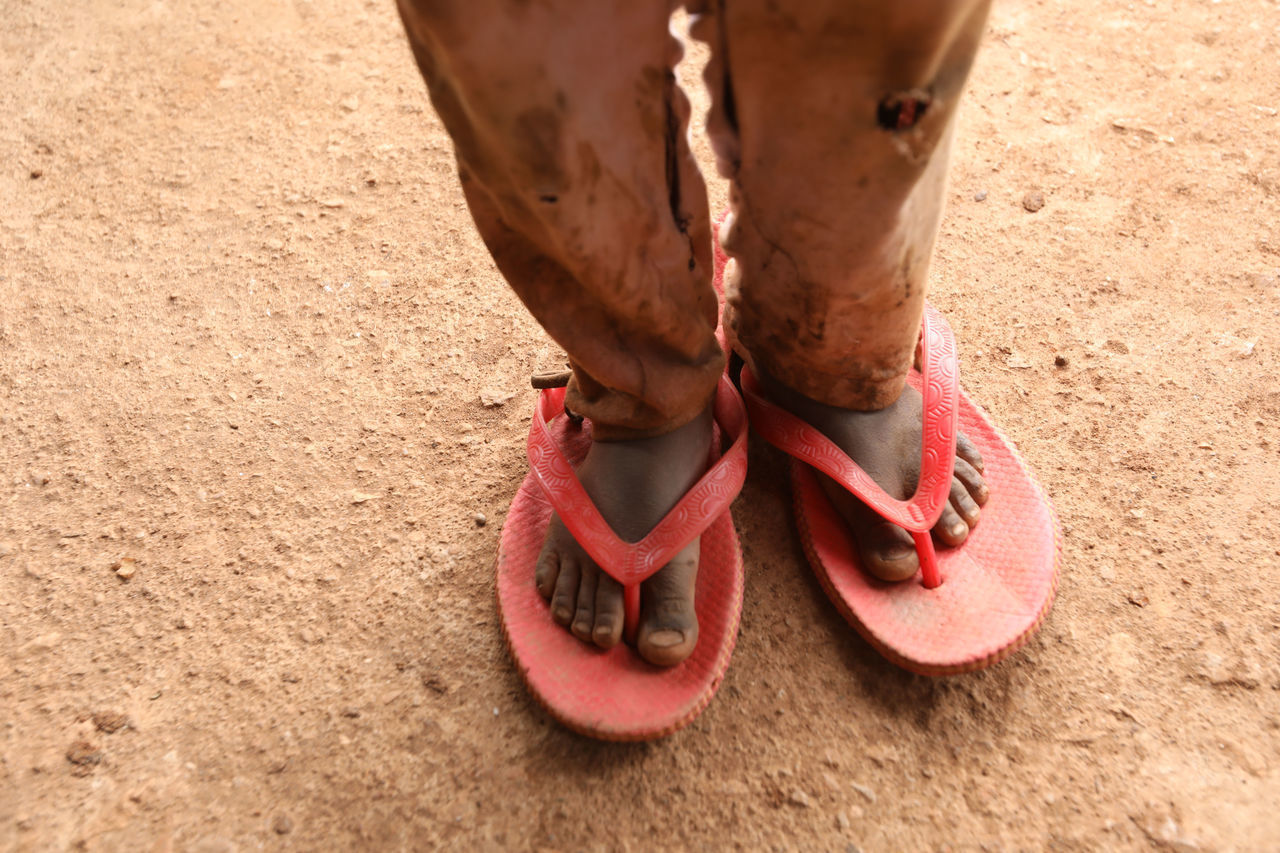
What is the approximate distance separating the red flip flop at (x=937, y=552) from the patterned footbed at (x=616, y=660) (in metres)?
0.12

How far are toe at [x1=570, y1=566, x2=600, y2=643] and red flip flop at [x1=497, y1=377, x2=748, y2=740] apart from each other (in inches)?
0.8

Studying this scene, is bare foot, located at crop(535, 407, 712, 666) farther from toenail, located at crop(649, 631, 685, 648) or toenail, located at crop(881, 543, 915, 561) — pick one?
toenail, located at crop(881, 543, 915, 561)

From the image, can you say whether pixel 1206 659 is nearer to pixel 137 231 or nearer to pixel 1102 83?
pixel 1102 83

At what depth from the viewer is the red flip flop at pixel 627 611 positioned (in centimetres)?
92

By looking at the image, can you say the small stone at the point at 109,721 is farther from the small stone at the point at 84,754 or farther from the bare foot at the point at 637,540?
the bare foot at the point at 637,540

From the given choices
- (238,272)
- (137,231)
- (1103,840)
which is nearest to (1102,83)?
(1103,840)

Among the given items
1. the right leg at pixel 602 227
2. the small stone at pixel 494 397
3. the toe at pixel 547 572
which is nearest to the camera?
the right leg at pixel 602 227

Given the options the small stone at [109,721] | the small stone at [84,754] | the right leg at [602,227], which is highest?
the right leg at [602,227]

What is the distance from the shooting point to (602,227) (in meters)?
0.72

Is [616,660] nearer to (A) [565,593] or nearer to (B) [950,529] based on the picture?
(A) [565,593]

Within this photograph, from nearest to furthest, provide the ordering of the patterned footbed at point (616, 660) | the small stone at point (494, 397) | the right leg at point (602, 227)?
the right leg at point (602, 227) → the patterned footbed at point (616, 660) → the small stone at point (494, 397)

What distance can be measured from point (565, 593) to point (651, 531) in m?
0.13

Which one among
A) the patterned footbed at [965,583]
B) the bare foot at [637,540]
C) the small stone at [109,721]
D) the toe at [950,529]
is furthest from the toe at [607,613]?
the small stone at [109,721]

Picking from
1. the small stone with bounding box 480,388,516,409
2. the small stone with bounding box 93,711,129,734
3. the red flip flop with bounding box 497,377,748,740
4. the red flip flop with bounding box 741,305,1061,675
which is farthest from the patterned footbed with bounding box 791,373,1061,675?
the small stone with bounding box 93,711,129,734
